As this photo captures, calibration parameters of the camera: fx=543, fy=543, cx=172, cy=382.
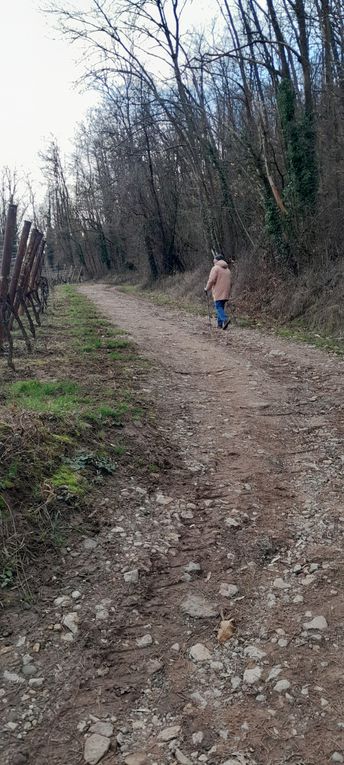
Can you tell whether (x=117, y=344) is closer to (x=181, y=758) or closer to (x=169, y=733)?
(x=169, y=733)

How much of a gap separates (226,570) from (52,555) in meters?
1.14

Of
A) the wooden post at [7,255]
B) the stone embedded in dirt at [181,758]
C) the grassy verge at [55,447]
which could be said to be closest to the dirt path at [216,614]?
the stone embedded in dirt at [181,758]

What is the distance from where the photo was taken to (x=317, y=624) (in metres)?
2.92

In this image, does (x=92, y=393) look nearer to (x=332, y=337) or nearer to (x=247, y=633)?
(x=247, y=633)

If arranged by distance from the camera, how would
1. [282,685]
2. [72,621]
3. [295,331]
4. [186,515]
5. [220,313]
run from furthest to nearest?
1. [220,313]
2. [295,331]
3. [186,515]
4. [72,621]
5. [282,685]

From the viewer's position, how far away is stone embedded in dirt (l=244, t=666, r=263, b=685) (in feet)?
8.57

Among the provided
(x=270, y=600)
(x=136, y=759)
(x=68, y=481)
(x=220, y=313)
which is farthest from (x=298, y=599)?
(x=220, y=313)

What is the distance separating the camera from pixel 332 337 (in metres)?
10.7

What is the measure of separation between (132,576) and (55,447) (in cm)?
149

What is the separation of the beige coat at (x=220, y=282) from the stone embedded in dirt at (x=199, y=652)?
11.1 m

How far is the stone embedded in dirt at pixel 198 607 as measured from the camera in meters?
3.10

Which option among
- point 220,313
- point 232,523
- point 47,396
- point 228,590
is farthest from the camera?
point 220,313

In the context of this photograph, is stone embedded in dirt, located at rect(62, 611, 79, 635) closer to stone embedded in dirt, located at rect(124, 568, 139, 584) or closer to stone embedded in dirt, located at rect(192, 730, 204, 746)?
stone embedded in dirt, located at rect(124, 568, 139, 584)

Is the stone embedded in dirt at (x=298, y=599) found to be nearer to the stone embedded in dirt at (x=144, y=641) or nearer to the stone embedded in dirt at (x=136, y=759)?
the stone embedded in dirt at (x=144, y=641)
